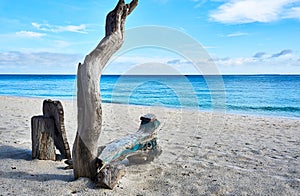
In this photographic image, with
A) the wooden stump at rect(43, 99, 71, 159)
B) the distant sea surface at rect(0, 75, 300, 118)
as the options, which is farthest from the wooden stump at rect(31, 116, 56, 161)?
the distant sea surface at rect(0, 75, 300, 118)

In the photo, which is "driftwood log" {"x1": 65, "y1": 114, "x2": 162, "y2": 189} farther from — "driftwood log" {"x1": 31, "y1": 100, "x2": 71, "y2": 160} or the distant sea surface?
the distant sea surface

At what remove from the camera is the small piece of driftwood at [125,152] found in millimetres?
3645

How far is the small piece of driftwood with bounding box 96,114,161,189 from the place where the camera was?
3645mm

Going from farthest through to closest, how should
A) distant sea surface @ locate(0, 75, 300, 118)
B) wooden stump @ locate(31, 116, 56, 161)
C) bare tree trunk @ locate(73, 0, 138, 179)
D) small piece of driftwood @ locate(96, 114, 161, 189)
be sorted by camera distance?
distant sea surface @ locate(0, 75, 300, 118)
wooden stump @ locate(31, 116, 56, 161)
small piece of driftwood @ locate(96, 114, 161, 189)
bare tree trunk @ locate(73, 0, 138, 179)

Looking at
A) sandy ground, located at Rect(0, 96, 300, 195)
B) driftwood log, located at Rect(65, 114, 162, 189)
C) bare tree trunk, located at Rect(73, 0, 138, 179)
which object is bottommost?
sandy ground, located at Rect(0, 96, 300, 195)

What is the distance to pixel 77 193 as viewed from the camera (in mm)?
3434

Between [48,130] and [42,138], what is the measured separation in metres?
0.16

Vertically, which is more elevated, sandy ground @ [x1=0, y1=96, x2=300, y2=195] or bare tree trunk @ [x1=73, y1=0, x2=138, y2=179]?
bare tree trunk @ [x1=73, y1=0, x2=138, y2=179]

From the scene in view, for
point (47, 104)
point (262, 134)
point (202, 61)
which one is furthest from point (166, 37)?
point (262, 134)

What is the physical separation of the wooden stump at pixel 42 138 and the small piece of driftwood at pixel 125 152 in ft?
3.21

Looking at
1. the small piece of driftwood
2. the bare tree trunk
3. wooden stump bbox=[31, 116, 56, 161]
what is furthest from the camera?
wooden stump bbox=[31, 116, 56, 161]

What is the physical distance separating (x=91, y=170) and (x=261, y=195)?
2.32m

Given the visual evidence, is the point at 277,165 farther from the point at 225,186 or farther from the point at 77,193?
the point at 77,193

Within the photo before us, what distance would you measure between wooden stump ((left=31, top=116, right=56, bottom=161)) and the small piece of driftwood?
0.98 m
